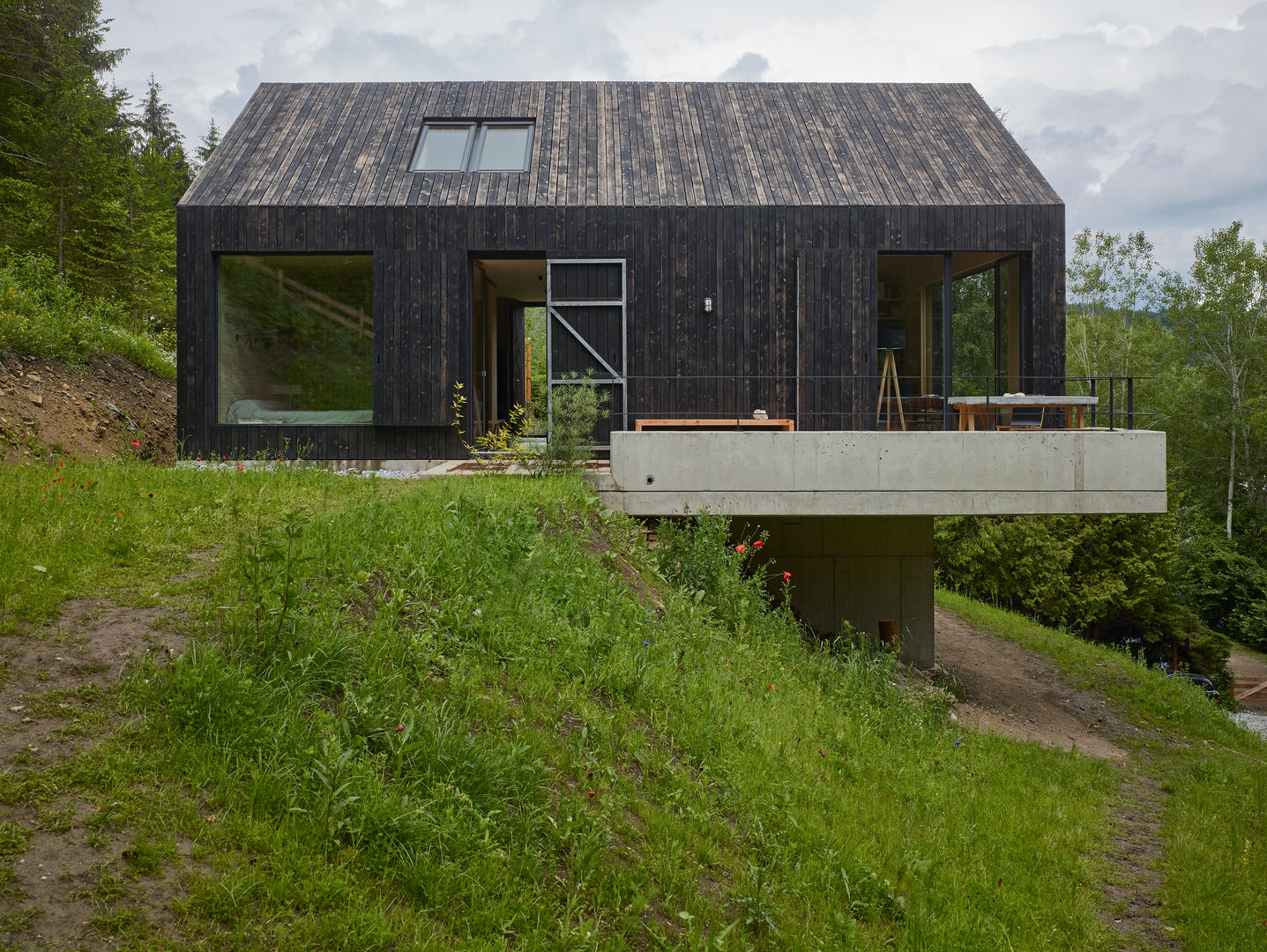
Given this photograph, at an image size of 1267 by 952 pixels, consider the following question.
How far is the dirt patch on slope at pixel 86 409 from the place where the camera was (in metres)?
11.1

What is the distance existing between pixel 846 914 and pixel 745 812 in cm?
63

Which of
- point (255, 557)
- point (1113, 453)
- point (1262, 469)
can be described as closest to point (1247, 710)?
point (1262, 469)

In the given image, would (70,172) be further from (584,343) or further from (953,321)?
(953,321)

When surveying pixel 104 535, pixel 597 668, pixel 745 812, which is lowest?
pixel 745 812

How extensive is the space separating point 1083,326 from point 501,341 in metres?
22.9

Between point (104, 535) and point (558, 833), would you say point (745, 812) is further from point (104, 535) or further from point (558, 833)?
point (104, 535)

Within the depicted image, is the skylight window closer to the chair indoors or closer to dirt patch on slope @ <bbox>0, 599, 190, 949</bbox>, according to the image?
the chair indoors

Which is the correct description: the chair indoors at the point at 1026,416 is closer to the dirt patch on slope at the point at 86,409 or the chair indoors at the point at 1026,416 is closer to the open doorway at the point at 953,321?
the open doorway at the point at 953,321

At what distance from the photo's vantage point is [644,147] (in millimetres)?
13414

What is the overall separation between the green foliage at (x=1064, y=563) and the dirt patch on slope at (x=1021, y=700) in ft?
23.2

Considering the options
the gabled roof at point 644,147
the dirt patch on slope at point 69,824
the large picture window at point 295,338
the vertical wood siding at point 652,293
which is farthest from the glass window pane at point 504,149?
the dirt patch on slope at point 69,824

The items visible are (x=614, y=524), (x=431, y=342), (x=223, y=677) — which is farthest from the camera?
(x=431, y=342)

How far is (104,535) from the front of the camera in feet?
15.8

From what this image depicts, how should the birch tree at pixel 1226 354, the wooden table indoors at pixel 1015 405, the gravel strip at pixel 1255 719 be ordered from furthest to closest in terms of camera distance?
the birch tree at pixel 1226 354 < the gravel strip at pixel 1255 719 < the wooden table indoors at pixel 1015 405
